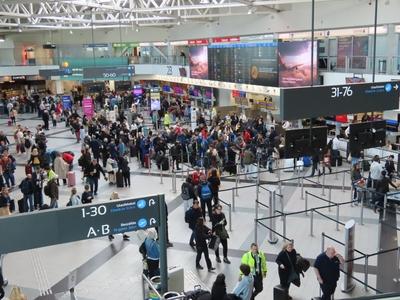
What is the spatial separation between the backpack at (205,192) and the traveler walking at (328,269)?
482cm

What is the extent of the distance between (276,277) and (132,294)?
2842mm

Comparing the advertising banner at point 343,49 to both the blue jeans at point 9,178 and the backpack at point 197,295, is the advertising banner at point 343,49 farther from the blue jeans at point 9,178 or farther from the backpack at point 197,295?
the backpack at point 197,295

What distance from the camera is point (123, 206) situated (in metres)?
6.59

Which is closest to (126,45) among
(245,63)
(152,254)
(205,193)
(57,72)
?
(57,72)

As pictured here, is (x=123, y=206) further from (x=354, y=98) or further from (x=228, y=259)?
(x=354, y=98)

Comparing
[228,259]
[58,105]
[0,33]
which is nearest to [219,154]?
[228,259]

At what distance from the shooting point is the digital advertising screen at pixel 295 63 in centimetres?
2067

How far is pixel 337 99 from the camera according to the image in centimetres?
956

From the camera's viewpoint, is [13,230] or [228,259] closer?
[13,230]

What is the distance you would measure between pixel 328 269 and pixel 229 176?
6.50 m

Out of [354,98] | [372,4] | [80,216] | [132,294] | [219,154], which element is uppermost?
[372,4]

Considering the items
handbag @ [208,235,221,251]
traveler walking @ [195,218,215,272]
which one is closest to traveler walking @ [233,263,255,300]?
traveler walking @ [195,218,215,272]

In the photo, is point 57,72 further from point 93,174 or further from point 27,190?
point 27,190

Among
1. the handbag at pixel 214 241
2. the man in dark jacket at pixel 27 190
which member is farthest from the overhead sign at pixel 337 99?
the man in dark jacket at pixel 27 190
